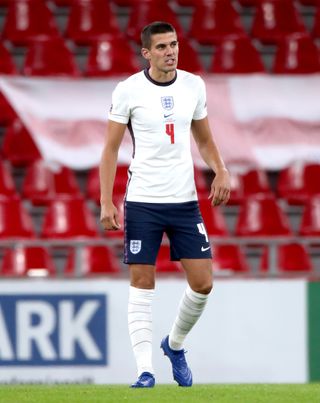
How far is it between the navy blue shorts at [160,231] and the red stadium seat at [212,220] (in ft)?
12.1

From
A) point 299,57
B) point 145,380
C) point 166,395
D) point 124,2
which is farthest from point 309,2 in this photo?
point 166,395

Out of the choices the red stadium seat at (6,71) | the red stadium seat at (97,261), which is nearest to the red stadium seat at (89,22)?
the red stadium seat at (6,71)

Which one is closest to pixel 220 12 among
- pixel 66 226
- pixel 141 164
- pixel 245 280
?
pixel 66 226

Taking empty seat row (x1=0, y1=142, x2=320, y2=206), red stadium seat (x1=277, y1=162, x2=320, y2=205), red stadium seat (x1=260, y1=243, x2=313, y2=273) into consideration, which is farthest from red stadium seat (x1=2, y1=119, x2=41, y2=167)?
red stadium seat (x1=260, y1=243, x2=313, y2=273)

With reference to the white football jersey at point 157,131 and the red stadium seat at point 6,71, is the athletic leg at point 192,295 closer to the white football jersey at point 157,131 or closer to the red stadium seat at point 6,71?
the white football jersey at point 157,131

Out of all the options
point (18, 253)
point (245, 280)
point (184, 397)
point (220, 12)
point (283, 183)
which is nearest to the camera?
point (184, 397)

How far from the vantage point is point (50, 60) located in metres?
10.8

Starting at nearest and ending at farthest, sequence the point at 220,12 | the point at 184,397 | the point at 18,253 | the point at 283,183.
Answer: the point at 184,397 → the point at 18,253 → the point at 283,183 → the point at 220,12

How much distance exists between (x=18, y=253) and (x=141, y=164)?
365cm

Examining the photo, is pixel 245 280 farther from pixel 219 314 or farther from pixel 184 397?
pixel 184 397

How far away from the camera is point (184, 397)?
18.9 ft

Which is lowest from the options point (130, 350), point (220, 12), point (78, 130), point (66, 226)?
point (130, 350)

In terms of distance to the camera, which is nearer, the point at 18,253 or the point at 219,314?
the point at 219,314

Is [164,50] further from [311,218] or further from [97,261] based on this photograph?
[311,218]
